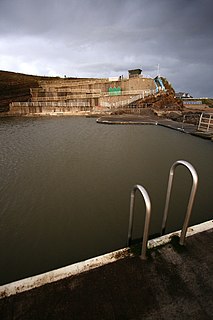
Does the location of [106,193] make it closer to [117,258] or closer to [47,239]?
[47,239]

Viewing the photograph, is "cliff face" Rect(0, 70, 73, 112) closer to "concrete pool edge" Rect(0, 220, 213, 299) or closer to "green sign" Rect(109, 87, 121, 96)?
"green sign" Rect(109, 87, 121, 96)

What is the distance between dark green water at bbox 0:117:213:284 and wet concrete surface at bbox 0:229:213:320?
0.69 m

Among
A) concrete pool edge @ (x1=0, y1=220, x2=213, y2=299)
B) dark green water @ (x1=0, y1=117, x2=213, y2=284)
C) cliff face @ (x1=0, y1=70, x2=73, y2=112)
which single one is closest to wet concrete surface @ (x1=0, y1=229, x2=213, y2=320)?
concrete pool edge @ (x1=0, y1=220, x2=213, y2=299)

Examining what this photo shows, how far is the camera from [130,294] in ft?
5.40

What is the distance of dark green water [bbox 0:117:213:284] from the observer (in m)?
2.57

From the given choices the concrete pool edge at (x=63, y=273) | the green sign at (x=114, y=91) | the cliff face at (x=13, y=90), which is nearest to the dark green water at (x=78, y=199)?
the concrete pool edge at (x=63, y=273)

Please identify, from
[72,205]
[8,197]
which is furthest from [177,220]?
[8,197]

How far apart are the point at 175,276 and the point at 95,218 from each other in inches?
68.3

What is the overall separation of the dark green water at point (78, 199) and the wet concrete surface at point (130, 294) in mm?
693

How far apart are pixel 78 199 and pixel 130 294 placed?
2.46 metres

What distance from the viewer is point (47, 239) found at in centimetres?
277

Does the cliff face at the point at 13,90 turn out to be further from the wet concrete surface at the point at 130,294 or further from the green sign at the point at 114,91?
the wet concrete surface at the point at 130,294

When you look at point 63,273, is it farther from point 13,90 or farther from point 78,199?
point 13,90

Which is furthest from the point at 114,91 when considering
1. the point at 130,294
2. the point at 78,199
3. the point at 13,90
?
the point at 130,294
